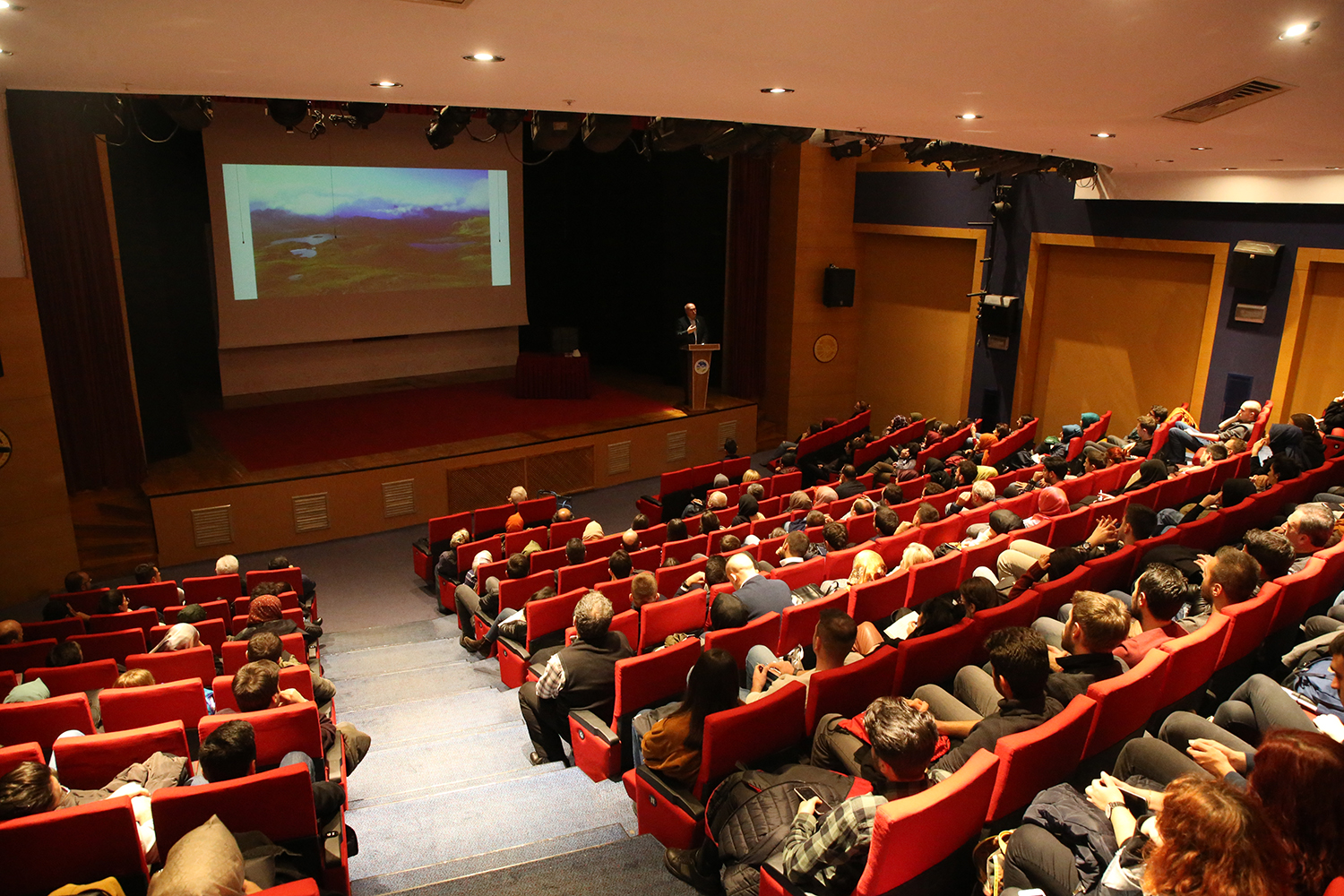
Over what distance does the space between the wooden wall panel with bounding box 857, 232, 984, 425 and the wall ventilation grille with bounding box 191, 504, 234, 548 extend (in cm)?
937

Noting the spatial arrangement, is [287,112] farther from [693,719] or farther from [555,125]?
[693,719]

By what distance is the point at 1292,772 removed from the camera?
2117 mm

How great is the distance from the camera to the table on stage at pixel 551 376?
12.7 metres

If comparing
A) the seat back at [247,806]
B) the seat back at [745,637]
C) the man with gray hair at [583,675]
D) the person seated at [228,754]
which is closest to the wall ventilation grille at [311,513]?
the man with gray hair at [583,675]

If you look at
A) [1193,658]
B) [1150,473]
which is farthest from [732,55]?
[1150,473]

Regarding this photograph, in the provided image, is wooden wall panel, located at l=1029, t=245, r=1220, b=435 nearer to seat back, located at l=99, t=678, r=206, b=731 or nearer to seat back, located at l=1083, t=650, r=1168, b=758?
seat back, located at l=1083, t=650, r=1168, b=758

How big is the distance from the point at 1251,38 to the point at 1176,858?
104 inches

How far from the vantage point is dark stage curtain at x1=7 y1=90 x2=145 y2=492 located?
28.3ft

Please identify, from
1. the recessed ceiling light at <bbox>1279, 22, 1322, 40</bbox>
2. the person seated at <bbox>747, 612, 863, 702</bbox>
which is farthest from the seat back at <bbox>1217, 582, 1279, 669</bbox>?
the recessed ceiling light at <bbox>1279, 22, 1322, 40</bbox>

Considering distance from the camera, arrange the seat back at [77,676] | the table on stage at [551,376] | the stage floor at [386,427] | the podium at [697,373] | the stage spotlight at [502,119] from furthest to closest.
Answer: the table on stage at [551,376] → the podium at [697,373] → the stage floor at [386,427] → the stage spotlight at [502,119] → the seat back at [77,676]

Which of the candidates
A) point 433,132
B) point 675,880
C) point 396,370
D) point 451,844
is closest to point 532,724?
point 451,844

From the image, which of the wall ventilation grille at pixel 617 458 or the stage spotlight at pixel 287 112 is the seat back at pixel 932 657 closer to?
the wall ventilation grille at pixel 617 458

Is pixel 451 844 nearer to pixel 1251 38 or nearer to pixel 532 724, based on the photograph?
pixel 532 724

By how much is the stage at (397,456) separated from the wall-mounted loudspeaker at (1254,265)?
19.9 ft
